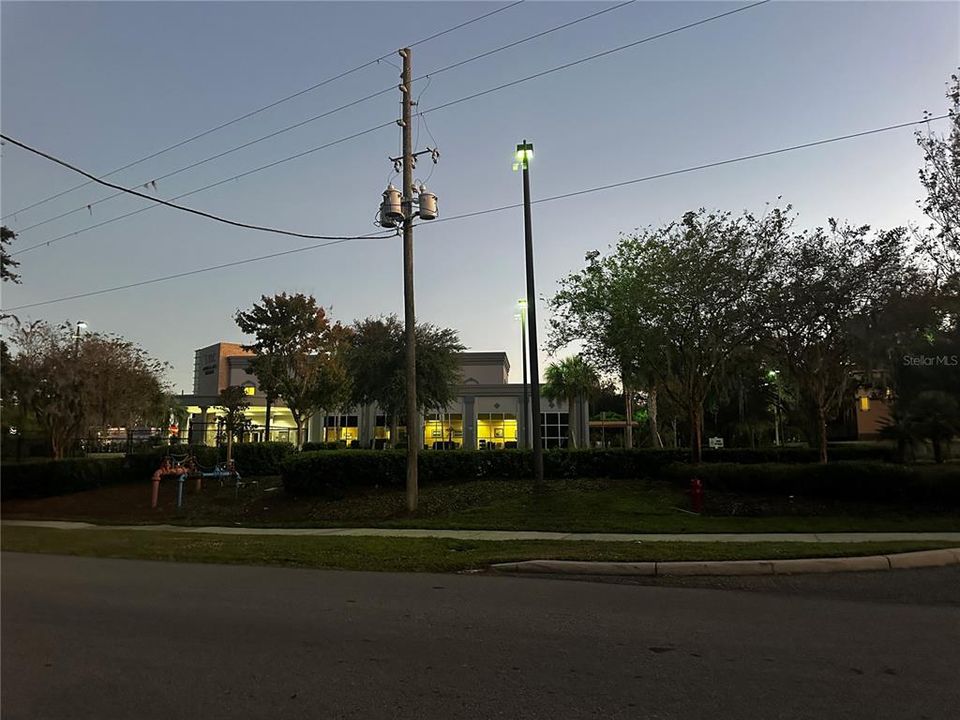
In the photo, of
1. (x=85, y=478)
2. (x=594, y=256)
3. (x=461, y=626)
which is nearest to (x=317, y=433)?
(x=85, y=478)

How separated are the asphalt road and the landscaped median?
133 cm

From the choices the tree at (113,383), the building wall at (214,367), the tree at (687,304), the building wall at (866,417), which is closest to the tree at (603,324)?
the tree at (687,304)

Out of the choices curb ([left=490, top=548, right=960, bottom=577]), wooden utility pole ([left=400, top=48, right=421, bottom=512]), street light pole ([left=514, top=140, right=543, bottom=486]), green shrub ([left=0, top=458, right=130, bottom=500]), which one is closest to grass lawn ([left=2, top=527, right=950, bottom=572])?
curb ([left=490, top=548, right=960, bottom=577])

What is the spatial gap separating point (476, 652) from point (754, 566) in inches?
199

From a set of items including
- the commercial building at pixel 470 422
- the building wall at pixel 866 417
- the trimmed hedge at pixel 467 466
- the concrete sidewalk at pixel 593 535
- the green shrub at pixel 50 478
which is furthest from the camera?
the building wall at pixel 866 417

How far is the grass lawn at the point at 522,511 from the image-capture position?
46.0 feet

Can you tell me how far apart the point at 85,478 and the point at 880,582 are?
25182 millimetres

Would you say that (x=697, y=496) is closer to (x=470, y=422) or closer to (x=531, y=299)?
(x=531, y=299)

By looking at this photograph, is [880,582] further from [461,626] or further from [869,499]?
[869,499]

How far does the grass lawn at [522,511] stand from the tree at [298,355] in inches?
246

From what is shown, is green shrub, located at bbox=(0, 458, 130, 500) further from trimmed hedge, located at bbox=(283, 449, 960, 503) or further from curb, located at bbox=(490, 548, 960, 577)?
curb, located at bbox=(490, 548, 960, 577)

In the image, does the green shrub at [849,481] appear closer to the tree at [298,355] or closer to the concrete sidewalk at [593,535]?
the concrete sidewalk at [593,535]

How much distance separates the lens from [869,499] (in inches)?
594

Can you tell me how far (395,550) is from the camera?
11.6 m
